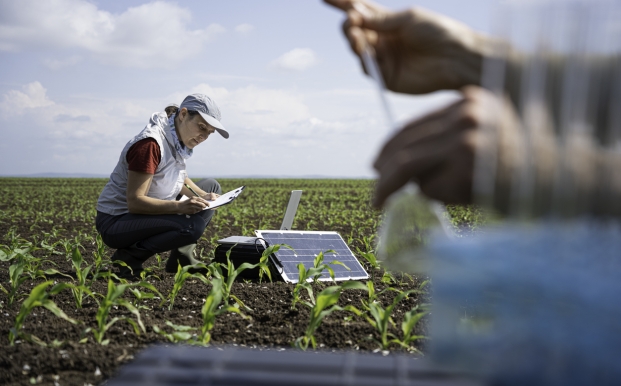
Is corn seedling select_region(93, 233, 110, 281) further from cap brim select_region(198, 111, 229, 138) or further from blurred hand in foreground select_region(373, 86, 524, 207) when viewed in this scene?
blurred hand in foreground select_region(373, 86, 524, 207)

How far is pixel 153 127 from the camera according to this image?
404 cm

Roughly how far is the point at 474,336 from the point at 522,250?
0.14 meters

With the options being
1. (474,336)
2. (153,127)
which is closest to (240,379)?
(474,336)

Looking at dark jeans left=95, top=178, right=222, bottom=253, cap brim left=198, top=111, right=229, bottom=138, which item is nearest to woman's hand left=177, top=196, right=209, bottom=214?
dark jeans left=95, top=178, right=222, bottom=253

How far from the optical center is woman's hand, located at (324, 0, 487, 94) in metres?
1.20

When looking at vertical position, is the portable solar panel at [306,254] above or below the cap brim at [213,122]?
below

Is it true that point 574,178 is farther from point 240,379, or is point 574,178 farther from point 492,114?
point 240,379

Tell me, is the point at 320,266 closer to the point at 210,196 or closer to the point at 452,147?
the point at 210,196

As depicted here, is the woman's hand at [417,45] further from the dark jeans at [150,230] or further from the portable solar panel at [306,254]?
the dark jeans at [150,230]

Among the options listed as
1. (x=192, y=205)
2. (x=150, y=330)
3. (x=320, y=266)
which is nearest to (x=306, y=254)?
(x=320, y=266)

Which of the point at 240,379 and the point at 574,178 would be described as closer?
the point at 574,178

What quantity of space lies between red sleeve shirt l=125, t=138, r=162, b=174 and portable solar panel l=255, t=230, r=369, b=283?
895 millimetres

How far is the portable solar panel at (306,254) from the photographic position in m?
3.97

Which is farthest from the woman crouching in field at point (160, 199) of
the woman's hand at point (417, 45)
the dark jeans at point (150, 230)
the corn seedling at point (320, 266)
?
the woman's hand at point (417, 45)
